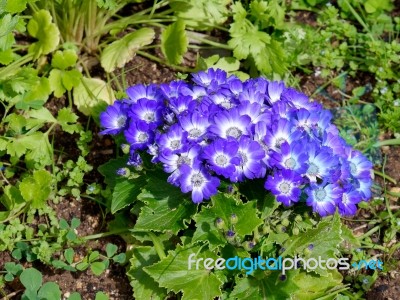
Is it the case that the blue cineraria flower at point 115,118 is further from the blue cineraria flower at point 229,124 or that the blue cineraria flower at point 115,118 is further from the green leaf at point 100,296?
the green leaf at point 100,296

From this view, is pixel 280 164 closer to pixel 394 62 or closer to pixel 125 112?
pixel 125 112

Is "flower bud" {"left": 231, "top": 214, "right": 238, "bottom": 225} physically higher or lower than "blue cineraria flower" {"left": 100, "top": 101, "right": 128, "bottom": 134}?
lower

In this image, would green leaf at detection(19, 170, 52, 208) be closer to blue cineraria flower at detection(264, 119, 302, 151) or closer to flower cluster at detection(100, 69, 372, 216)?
flower cluster at detection(100, 69, 372, 216)

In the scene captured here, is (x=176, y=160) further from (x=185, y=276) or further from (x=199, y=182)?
(x=185, y=276)

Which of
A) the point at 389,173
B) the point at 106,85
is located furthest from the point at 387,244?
the point at 106,85

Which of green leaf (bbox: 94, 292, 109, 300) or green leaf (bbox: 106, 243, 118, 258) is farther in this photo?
green leaf (bbox: 106, 243, 118, 258)

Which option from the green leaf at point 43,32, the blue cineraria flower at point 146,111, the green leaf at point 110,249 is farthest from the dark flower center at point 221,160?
the green leaf at point 43,32

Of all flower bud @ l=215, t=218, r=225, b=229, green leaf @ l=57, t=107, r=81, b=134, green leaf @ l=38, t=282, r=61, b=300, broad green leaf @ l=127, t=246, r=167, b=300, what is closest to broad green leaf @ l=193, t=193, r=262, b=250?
flower bud @ l=215, t=218, r=225, b=229
